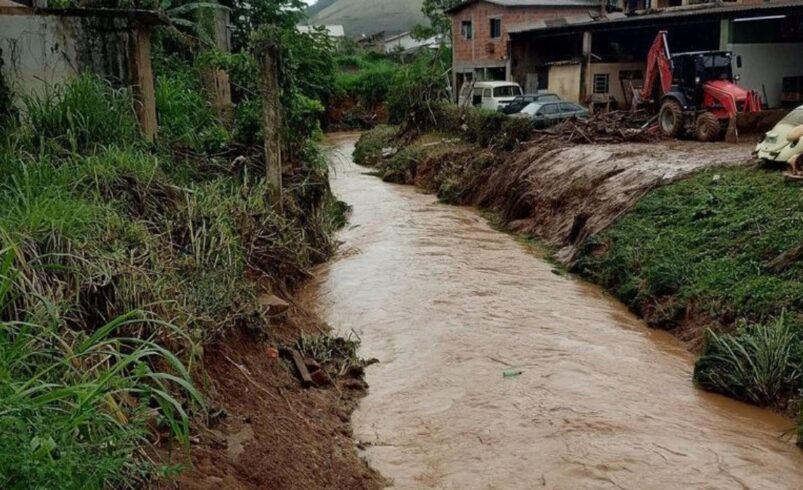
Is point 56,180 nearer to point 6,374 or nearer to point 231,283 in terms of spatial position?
point 231,283

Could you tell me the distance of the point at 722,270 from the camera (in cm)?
1058

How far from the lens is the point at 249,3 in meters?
28.6

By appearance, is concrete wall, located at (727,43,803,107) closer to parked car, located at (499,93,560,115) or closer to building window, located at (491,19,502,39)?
parked car, located at (499,93,560,115)

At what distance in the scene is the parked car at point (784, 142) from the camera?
12547 mm

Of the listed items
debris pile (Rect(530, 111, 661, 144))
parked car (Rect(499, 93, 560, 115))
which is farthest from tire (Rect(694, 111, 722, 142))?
parked car (Rect(499, 93, 560, 115))

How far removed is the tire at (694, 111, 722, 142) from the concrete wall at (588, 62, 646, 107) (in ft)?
34.7

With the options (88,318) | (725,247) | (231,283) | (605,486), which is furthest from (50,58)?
(725,247)

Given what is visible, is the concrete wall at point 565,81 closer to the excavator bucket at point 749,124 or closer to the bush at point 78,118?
the excavator bucket at point 749,124

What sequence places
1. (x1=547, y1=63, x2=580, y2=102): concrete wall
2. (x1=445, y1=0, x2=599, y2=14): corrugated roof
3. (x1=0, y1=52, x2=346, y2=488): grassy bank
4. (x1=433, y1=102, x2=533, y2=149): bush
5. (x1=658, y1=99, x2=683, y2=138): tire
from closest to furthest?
(x1=0, y1=52, x2=346, y2=488): grassy bank < (x1=658, y1=99, x2=683, y2=138): tire < (x1=433, y1=102, x2=533, y2=149): bush < (x1=547, y1=63, x2=580, y2=102): concrete wall < (x1=445, y1=0, x2=599, y2=14): corrugated roof

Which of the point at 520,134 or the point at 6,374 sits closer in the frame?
the point at 6,374

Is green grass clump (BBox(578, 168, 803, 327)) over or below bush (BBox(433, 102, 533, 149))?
below

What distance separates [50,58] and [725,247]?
997 centimetres

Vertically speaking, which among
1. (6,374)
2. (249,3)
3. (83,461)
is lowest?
(83,461)

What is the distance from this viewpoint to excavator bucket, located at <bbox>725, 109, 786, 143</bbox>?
18.2 meters
